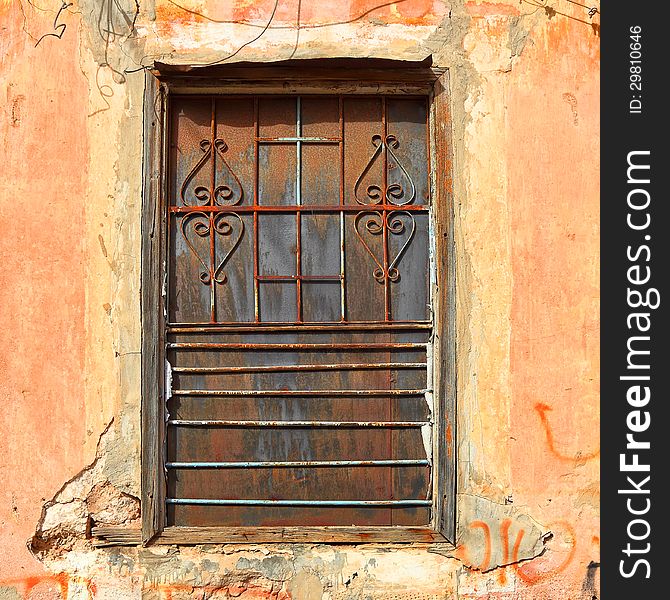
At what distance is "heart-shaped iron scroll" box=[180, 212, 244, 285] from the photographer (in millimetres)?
3479

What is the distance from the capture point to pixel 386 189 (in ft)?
11.5

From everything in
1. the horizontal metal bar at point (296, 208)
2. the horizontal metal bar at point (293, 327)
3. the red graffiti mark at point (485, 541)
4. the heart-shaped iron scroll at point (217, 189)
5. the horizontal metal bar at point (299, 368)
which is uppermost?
the heart-shaped iron scroll at point (217, 189)

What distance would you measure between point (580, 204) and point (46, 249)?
2372 mm

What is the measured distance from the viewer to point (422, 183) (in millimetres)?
3525

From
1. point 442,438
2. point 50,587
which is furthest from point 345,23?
point 50,587

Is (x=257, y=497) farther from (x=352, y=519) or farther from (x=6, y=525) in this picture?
(x=6, y=525)

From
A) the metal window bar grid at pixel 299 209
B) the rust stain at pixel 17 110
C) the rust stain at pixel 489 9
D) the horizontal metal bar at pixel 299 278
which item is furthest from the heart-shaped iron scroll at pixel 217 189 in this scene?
the rust stain at pixel 489 9

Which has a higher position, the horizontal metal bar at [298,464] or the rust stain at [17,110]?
the rust stain at [17,110]

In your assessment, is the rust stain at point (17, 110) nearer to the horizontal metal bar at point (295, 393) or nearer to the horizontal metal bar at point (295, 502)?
the horizontal metal bar at point (295, 393)

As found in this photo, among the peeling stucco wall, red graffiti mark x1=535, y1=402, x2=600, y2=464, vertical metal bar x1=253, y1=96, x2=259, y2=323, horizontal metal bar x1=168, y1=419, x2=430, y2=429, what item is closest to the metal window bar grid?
vertical metal bar x1=253, y1=96, x2=259, y2=323

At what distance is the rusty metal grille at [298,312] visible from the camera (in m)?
3.43

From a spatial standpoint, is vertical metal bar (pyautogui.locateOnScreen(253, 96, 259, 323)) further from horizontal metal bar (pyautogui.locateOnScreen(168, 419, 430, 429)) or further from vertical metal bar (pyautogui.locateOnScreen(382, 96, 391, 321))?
vertical metal bar (pyautogui.locateOnScreen(382, 96, 391, 321))

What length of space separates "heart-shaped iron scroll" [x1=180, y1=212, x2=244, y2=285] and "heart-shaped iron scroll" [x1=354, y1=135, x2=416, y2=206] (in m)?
0.58

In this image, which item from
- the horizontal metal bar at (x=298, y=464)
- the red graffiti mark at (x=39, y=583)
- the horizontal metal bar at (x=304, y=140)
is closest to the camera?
the red graffiti mark at (x=39, y=583)
